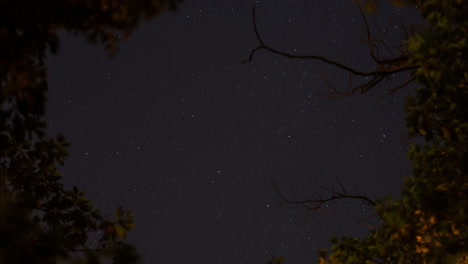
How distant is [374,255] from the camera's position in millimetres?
4219

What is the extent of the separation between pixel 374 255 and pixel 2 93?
3255 mm

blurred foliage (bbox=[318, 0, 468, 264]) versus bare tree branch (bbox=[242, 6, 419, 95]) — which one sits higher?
bare tree branch (bbox=[242, 6, 419, 95])

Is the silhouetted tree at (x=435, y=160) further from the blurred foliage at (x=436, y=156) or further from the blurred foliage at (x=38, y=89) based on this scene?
the blurred foliage at (x=38, y=89)

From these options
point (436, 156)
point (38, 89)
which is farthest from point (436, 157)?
point (38, 89)

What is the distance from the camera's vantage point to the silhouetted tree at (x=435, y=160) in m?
3.42

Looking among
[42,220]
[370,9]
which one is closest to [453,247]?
[370,9]

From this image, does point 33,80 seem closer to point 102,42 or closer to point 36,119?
point 102,42

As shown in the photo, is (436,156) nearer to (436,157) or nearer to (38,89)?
(436,157)

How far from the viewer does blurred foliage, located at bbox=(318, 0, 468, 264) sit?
3420 millimetres

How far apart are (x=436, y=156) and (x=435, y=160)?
36 mm

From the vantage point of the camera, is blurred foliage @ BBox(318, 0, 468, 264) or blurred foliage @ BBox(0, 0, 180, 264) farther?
blurred foliage @ BBox(318, 0, 468, 264)

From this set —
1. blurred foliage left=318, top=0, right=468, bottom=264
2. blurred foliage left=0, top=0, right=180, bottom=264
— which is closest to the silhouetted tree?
blurred foliage left=318, top=0, right=468, bottom=264

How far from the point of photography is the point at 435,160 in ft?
12.7

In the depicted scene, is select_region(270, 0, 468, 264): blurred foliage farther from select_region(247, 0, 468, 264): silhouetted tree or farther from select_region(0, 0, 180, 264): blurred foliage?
select_region(0, 0, 180, 264): blurred foliage
